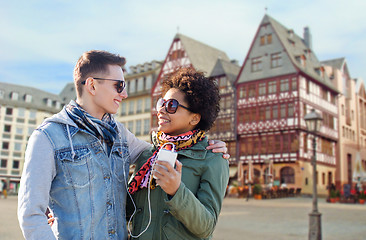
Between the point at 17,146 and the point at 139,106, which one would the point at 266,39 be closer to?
the point at 139,106

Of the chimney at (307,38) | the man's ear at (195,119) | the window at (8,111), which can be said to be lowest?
the man's ear at (195,119)

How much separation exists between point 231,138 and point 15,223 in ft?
82.9


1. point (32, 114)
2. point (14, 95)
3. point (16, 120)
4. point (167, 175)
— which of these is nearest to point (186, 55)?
point (16, 120)

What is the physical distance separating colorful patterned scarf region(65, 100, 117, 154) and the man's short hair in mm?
151

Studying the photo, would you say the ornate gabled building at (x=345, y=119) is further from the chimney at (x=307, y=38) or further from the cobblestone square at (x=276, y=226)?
the cobblestone square at (x=276, y=226)

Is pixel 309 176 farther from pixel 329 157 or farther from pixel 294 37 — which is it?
pixel 294 37

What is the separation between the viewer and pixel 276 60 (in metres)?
34.9

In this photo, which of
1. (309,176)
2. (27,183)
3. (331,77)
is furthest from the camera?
(331,77)

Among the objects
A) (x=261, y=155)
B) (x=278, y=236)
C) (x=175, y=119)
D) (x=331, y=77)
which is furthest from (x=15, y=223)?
(x=331, y=77)

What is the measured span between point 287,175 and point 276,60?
9287 mm

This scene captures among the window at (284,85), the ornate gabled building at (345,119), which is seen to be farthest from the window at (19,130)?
the ornate gabled building at (345,119)

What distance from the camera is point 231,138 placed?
118 ft

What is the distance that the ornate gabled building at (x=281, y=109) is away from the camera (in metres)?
33.0

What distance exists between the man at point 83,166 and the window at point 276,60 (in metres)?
33.2
